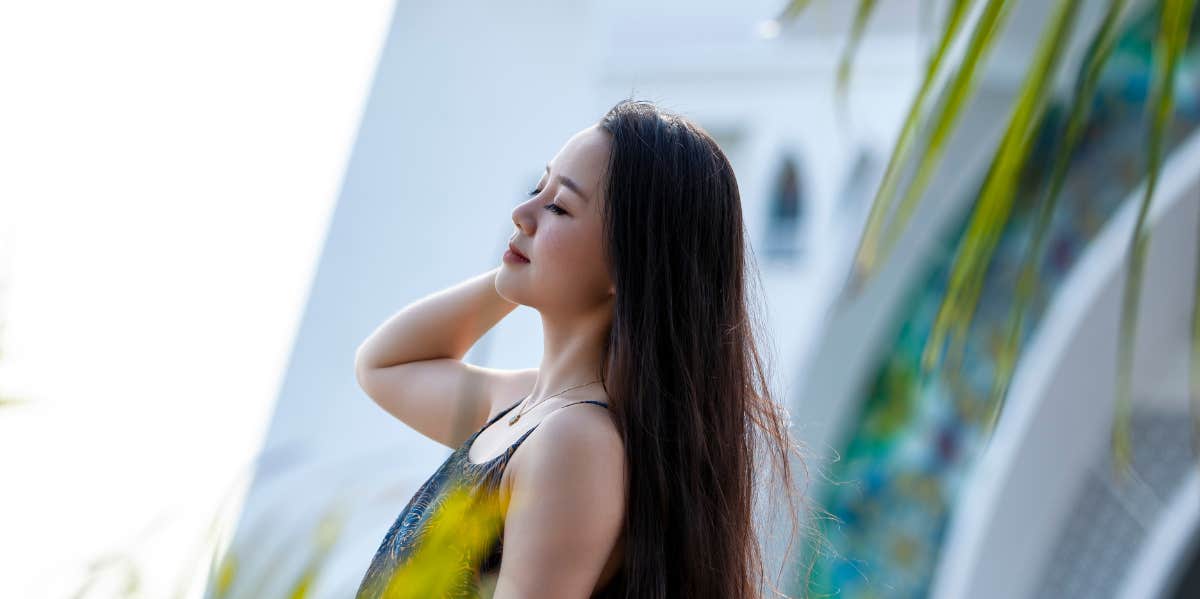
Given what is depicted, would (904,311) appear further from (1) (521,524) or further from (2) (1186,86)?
(1) (521,524)

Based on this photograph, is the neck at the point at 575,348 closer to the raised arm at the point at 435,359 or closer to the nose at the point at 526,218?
the nose at the point at 526,218

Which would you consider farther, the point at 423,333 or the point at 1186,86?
the point at 1186,86

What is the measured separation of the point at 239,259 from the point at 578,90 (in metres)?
4.12

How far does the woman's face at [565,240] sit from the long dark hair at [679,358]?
17mm

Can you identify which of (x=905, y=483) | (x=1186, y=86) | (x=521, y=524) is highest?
(x=1186, y=86)

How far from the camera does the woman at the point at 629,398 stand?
3.53ft

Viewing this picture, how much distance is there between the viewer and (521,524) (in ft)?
3.47

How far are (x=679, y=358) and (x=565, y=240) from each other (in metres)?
0.15

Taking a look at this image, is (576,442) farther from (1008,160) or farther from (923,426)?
(923,426)

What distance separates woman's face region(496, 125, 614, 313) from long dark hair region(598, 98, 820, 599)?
0.02 metres

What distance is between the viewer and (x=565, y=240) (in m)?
1.19

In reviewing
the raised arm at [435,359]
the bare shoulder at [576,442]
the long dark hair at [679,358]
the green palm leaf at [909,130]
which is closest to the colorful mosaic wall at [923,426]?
the raised arm at [435,359]

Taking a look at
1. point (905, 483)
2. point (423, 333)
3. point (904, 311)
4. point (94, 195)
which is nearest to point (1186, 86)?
point (904, 311)

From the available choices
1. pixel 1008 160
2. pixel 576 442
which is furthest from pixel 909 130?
pixel 576 442
